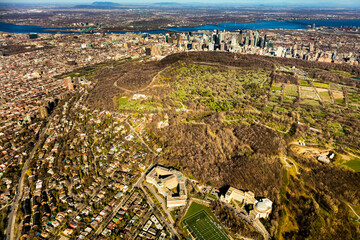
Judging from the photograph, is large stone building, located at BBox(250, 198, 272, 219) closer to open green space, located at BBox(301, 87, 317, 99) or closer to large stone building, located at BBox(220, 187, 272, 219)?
large stone building, located at BBox(220, 187, 272, 219)

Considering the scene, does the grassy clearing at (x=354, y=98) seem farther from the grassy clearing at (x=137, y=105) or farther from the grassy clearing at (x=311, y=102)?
the grassy clearing at (x=137, y=105)

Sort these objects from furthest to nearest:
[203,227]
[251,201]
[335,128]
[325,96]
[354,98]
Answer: [325,96] < [354,98] < [335,128] < [251,201] < [203,227]

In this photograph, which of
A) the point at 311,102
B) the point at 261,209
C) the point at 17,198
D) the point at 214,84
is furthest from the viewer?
the point at 214,84

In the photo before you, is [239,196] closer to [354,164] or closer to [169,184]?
[169,184]

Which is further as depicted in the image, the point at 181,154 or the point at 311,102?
the point at 311,102

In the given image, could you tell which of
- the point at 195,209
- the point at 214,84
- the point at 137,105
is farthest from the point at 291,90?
the point at 195,209

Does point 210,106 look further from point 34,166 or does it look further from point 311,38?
point 311,38
